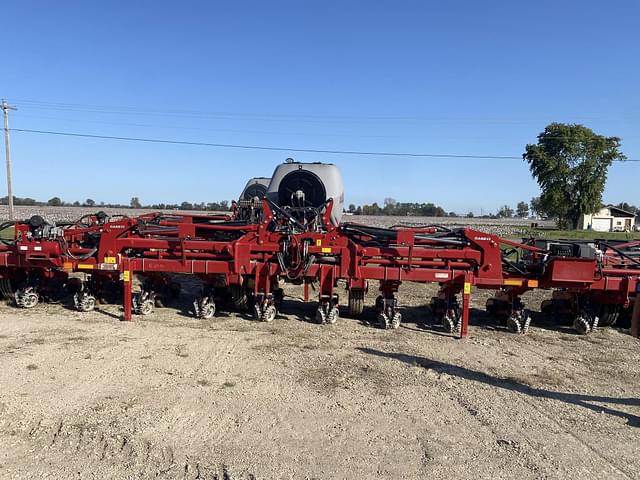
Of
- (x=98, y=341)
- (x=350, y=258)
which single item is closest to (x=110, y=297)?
(x=98, y=341)

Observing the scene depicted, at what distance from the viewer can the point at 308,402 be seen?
4664 mm

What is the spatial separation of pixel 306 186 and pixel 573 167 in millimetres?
43684

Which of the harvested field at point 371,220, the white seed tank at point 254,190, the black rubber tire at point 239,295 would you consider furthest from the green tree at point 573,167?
the black rubber tire at point 239,295

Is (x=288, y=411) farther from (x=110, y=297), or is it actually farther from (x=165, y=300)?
(x=110, y=297)

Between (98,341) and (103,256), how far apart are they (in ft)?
5.75

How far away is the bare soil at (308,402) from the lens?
359 centimetres

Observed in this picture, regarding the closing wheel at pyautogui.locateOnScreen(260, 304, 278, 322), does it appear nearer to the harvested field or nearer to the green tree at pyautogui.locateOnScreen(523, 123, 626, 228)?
the harvested field

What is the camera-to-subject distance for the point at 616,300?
7.74 metres

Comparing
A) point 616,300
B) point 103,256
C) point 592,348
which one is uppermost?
point 103,256

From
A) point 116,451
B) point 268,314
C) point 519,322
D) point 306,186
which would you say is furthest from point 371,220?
point 116,451

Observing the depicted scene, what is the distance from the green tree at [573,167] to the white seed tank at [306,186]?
41.5m

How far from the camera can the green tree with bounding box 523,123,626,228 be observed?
147 ft

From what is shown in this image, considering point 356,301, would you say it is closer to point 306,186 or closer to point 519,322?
point 519,322

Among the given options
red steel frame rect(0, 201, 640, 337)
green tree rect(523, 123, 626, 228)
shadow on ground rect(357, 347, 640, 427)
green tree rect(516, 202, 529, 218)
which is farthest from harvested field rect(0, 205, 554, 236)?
green tree rect(516, 202, 529, 218)
